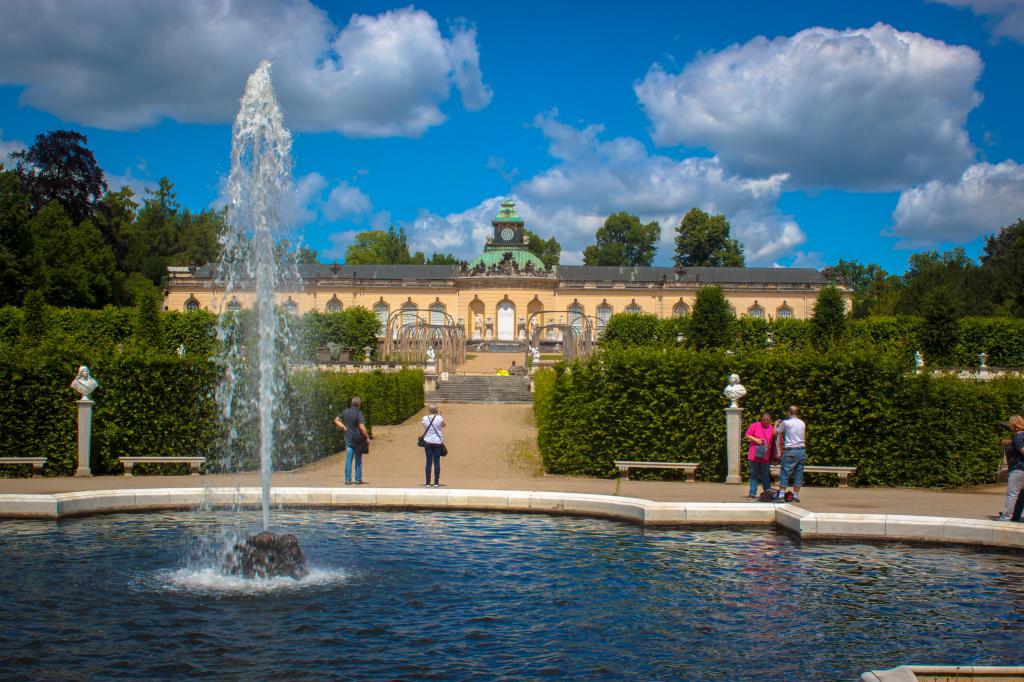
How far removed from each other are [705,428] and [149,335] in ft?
135

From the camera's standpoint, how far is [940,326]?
49188mm

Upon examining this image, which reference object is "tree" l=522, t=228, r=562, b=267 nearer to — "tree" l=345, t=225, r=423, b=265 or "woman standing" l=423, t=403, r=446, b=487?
"tree" l=345, t=225, r=423, b=265

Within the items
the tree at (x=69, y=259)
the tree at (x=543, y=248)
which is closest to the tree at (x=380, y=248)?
the tree at (x=543, y=248)

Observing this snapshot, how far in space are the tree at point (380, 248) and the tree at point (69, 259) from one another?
37841 mm

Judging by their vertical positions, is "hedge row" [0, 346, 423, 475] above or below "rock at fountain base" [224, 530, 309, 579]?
above

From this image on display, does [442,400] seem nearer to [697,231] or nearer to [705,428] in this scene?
[705,428]

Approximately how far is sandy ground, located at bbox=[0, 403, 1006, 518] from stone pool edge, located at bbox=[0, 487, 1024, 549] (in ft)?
3.72

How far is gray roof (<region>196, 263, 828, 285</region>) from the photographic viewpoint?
248 ft

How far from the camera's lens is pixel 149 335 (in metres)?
51.3

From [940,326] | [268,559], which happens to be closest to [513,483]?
[268,559]

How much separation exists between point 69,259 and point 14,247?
4.84m

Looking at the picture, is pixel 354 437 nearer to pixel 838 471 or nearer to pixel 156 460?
pixel 156 460

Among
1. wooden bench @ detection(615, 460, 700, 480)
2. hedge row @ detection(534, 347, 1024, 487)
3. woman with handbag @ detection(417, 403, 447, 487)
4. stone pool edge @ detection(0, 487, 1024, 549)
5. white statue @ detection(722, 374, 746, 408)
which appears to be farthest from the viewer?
hedge row @ detection(534, 347, 1024, 487)

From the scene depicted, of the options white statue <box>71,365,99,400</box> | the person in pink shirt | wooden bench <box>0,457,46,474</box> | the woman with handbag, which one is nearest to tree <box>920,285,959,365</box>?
the person in pink shirt
